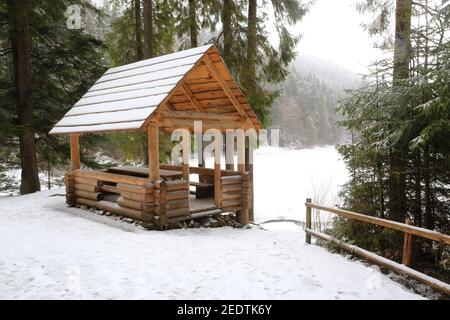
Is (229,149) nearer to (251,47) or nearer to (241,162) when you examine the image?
(241,162)

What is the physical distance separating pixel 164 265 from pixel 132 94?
5.27m

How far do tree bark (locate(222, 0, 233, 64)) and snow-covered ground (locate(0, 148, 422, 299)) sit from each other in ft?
24.4

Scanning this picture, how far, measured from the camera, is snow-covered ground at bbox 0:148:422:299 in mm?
4449

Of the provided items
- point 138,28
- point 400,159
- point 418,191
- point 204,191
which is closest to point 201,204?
point 204,191

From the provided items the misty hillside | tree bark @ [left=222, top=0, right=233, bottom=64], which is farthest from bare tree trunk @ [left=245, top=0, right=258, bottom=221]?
the misty hillside

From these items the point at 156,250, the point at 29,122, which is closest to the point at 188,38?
the point at 29,122

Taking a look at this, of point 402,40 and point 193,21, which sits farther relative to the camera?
point 193,21

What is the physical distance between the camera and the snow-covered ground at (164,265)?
175 inches

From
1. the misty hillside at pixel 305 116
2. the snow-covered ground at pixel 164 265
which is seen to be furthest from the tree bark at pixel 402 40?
the misty hillside at pixel 305 116

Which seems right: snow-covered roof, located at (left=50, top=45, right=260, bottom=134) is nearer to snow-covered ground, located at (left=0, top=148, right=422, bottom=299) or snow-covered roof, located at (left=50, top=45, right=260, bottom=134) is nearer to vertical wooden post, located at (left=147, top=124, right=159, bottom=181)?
vertical wooden post, located at (left=147, top=124, right=159, bottom=181)

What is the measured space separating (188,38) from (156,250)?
34.1ft

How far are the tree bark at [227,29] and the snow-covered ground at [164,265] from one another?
743cm

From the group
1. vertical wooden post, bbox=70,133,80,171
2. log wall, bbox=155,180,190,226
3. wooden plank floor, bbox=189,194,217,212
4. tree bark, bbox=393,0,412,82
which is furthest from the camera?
vertical wooden post, bbox=70,133,80,171

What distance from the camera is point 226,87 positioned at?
923cm
